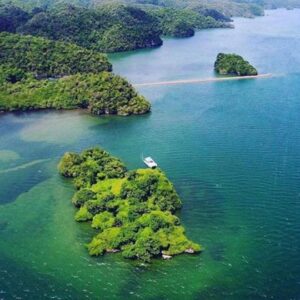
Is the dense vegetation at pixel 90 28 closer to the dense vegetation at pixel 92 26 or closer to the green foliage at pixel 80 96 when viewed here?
the dense vegetation at pixel 92 26

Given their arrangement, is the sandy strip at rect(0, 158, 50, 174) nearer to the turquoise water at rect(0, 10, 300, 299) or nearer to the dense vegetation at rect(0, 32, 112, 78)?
the turquoise water at rect(0, 10, 300, 299)

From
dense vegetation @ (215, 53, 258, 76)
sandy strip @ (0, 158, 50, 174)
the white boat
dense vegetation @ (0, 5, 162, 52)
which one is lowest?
sandy strip @ (0, 158, 50, 174)

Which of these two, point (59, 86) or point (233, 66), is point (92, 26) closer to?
point (233, 66)

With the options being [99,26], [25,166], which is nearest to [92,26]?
[99,26]

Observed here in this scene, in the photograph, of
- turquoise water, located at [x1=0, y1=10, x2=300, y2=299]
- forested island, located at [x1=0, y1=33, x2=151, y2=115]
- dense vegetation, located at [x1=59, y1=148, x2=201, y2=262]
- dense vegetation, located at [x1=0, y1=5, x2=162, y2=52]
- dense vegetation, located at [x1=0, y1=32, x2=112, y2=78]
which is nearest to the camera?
turquoise water, located at [x1=0, y1=10, x2=300, y2=299]

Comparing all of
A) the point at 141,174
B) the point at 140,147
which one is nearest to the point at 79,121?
the point at 140,147

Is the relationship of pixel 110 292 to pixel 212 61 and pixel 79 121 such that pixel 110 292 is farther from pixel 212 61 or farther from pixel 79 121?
pixel 212 61

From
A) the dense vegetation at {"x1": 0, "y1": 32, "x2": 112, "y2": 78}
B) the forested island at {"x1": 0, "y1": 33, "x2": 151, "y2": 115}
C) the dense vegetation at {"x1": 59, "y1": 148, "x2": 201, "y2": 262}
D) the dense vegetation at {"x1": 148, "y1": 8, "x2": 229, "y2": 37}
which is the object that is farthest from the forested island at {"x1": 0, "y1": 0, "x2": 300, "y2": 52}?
the dense vegetation at {"x1": 59, "y1": 148, "x2": 201, "y2": 262}
